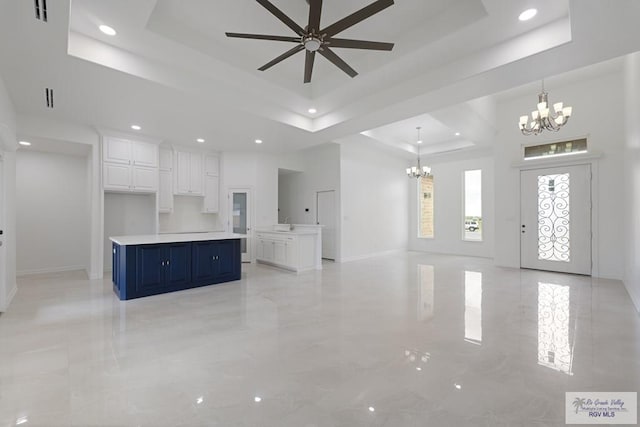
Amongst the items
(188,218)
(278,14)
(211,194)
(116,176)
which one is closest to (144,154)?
(116,176)

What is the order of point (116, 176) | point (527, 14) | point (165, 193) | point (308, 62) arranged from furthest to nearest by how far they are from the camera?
point (165, 193) < point (116, 176) < point (308, 62) < point (527, 14)

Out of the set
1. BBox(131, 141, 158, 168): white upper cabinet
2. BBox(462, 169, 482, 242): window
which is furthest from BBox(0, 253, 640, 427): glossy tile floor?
BBox(462, 169, 482, 242): window

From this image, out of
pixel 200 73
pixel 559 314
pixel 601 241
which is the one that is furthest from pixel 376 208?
pixel 200 73

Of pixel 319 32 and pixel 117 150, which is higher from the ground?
pixel 319 32

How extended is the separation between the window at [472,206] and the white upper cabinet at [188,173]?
7.67m

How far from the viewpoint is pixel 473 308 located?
3.70 meters

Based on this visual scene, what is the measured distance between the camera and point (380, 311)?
3.59 meters

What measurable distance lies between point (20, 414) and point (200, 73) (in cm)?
386

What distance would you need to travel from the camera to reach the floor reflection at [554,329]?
2.36m

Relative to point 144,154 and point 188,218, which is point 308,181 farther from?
point 144,154

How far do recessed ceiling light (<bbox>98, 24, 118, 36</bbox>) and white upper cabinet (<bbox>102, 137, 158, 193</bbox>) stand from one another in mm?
3055

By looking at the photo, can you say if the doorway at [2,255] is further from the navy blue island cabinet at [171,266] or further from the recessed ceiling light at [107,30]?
the recessed ceiling light at [107,30]

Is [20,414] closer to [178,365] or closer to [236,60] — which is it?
[178,365]

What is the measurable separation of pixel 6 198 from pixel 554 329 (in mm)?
6911
